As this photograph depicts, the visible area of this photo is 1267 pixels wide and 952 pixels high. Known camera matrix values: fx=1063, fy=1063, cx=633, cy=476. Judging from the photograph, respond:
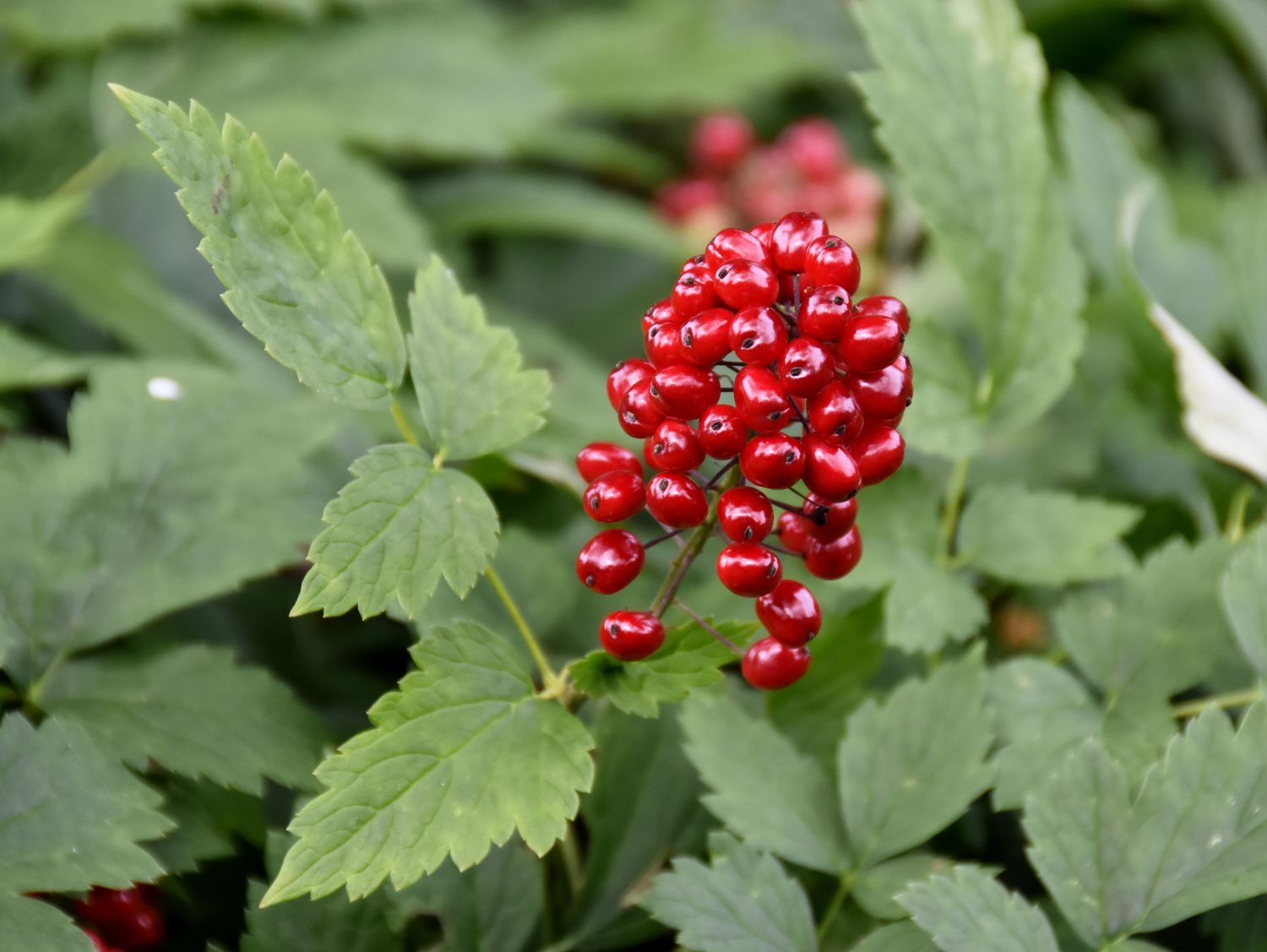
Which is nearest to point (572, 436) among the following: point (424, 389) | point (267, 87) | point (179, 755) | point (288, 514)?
point (288, 514)

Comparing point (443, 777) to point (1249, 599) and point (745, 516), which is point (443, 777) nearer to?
point (745, 516)

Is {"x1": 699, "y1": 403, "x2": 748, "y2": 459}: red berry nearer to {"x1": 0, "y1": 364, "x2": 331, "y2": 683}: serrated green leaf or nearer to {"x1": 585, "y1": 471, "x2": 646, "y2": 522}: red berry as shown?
{"x1": 585, "y1": 471, "x2": 646, "y2": 522}: red berry

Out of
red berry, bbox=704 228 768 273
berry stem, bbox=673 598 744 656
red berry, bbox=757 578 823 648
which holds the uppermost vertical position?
red berry, bbox=704 228 768 273

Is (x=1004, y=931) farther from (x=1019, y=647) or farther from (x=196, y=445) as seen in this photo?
(x=196, y=445)

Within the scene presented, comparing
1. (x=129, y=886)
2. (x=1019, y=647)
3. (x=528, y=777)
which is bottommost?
(x=1019, y=647)

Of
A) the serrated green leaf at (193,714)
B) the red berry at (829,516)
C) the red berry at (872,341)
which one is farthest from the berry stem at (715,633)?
the serrated green leaf at (193,714)

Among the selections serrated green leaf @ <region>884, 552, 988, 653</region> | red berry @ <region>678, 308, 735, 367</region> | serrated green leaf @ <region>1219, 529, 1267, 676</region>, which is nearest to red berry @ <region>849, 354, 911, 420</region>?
red berry @ <region>678, 308, 735, 367</region>
